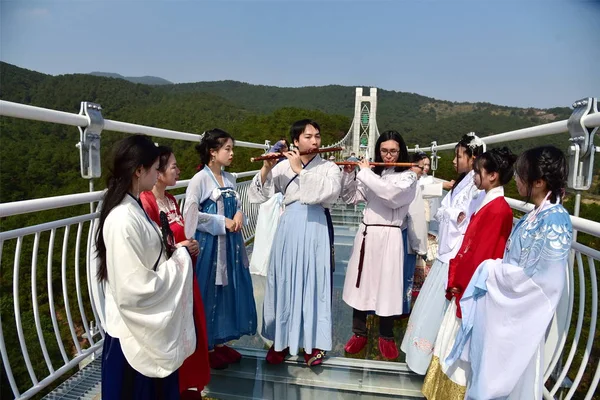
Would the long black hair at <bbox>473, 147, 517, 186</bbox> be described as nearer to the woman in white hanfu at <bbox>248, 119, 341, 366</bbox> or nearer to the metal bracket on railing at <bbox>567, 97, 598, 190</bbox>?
the metal bracket on railing at <bbox>567, 97, 598, 190</bbox>

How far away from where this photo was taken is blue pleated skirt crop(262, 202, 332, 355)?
94.8 inches

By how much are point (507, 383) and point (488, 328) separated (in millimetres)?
213

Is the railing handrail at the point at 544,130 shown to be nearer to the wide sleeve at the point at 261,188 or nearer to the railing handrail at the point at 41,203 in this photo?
the wide sleeve at the point at 261,188

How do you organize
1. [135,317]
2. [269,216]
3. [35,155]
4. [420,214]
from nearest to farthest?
[135,317] → [420,214] → [269,216] → [35,155]

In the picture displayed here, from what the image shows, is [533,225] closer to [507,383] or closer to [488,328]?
[488,328]

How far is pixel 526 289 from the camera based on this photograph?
1.55m

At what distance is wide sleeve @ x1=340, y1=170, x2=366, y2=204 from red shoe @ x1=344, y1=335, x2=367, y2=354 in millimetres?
923

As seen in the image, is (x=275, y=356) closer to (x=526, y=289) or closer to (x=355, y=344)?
(x=355, y=344)

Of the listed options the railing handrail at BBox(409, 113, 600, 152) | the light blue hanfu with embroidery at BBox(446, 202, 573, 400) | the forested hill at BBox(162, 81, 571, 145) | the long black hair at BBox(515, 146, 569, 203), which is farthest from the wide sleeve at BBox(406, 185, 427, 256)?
the forested hill at BBox(162, 81, 571, 145)

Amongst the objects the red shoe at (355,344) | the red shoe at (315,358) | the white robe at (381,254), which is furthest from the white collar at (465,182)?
the red shoe at (315,358)

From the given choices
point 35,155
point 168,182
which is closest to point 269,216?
point 168,182

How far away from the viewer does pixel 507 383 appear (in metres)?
1.61

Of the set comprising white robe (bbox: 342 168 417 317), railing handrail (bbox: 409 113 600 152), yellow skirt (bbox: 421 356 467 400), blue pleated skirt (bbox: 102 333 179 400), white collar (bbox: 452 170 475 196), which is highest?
railing handrail (bbox: 409 113 600 152)

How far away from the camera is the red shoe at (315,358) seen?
2418 millimetres
